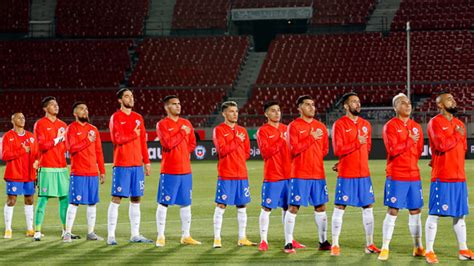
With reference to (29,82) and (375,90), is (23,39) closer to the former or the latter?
(29,82)

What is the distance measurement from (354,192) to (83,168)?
14.4 feet

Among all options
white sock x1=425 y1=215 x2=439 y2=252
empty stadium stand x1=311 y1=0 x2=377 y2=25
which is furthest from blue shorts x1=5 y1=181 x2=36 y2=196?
empty stadium stand x1=311 y1=0 x2=377 y2=25

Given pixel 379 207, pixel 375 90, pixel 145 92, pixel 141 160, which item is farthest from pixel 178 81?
pixel 141 160

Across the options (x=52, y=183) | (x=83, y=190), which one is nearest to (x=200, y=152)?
(x=52, y=183)

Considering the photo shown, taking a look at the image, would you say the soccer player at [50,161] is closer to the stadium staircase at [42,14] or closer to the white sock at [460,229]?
the white sock at [460,229]

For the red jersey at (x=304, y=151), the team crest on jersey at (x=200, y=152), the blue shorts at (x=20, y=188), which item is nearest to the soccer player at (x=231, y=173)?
the red jersey at (x=304, y=151)

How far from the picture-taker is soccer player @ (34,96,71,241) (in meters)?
15.5

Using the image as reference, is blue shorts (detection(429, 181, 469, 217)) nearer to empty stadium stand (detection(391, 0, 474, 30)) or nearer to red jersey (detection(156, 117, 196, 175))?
red jersey (detection(156, 117, 196, 175))

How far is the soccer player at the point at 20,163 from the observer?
16.2m

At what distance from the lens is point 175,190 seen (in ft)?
47.9

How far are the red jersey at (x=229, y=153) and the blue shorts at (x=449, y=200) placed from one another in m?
3.19

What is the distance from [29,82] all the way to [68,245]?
4177cm

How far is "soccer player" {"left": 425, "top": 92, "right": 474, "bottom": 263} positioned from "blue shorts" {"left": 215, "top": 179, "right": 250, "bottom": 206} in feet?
9.87

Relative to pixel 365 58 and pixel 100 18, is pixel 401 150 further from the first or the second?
pixel 100 18
